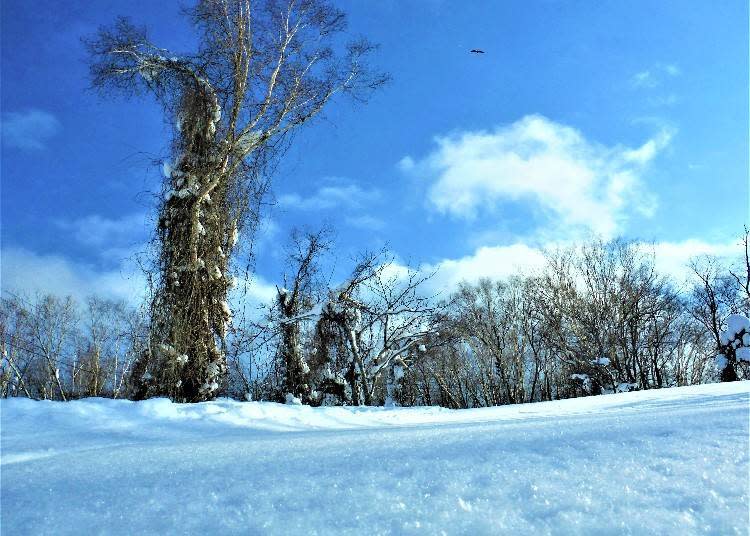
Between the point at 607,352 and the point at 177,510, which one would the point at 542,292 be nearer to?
the point at 607,352

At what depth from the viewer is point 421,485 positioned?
4.18 ft

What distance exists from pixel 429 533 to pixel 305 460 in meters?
0.68

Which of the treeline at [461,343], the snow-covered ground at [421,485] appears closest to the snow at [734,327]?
the treeline at [461,343]

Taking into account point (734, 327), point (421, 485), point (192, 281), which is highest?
point (192, 281)

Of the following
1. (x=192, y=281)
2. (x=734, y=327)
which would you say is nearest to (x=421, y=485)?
(x=192, y=281)

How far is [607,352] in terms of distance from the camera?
56.1ft

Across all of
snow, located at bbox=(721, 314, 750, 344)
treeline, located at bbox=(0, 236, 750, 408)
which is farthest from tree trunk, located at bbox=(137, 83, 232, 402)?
snow, located at bbox=(721, 314, 750, 344)

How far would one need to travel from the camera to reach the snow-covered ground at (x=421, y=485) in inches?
42.7

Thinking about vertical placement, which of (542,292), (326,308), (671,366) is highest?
(542,292)

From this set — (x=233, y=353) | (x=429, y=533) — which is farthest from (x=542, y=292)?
(x=429, y=533)

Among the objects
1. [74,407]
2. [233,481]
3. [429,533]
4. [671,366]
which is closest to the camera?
[429,533]

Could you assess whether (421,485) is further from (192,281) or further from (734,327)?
(734,327)

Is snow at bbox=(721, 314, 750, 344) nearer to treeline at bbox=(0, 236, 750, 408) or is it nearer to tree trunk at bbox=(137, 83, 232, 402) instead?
treeline at bbox=(0, 236, 750, 408)

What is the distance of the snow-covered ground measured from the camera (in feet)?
3.56
